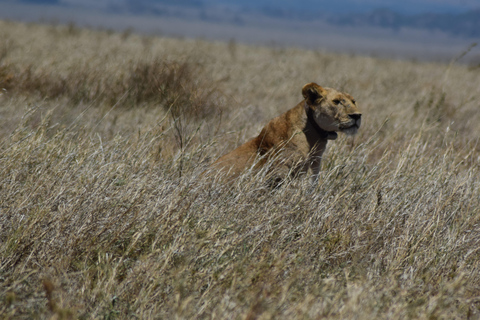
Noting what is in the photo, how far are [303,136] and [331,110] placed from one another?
1.11ft

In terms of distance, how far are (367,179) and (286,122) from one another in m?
0.91

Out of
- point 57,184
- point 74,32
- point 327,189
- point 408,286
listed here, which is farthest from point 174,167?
point 74,32

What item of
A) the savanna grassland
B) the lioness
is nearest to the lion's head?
the lioness

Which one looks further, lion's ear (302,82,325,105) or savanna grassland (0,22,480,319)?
lion's ear (302,82,325,105)

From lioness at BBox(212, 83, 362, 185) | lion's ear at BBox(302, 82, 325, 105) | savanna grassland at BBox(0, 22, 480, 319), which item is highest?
lion's ear at BBox(302, 82, 325, 105)

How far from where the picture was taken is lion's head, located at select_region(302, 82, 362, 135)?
14.2 ft

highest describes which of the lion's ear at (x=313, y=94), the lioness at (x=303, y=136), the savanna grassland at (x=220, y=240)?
the lion's ear at (x=313, y=94)

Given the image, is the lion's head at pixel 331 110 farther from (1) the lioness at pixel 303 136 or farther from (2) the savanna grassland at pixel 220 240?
(2) the savanna grassland at pixel 220 240

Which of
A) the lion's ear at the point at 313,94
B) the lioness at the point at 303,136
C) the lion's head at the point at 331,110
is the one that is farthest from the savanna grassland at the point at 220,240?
the lion's ear at the point at 313,94

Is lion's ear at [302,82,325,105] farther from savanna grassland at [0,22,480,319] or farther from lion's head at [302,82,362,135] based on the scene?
savanna grassland at [0,22,480,319]

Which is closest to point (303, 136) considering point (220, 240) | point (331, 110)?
point (331, 110)

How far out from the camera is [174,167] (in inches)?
163

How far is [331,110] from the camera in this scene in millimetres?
4340

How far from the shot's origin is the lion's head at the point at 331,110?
4.32m
